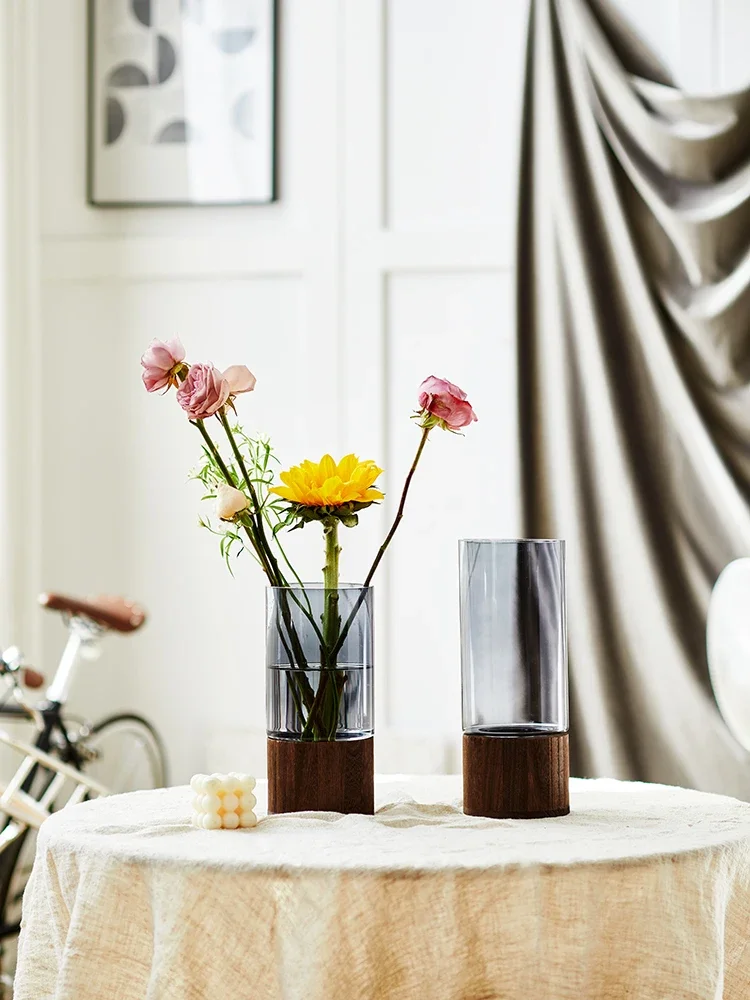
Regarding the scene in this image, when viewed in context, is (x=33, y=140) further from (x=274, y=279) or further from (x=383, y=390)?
(x=383, y=390)

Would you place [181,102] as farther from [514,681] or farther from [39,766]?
[514,681]

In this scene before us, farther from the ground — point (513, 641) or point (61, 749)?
point (513, 641)

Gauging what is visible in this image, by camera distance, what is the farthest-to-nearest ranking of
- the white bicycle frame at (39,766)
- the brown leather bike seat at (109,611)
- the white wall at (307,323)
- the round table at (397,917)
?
1. the white wall at (307,323)
2. the brown leather bike seat at (109,611)
3. the white bicycle frame at (39,766)
4. the round table at (397,917)

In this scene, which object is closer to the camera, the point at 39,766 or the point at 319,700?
the point at 319,700

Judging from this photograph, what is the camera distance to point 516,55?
3.27 m

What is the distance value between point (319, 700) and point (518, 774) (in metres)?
0.26

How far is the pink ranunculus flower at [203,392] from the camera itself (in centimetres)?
155

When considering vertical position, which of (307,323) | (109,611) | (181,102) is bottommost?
(109,611)

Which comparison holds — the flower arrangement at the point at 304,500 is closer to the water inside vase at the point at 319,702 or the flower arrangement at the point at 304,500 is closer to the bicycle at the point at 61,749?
the water inside vase at the point at 319,702

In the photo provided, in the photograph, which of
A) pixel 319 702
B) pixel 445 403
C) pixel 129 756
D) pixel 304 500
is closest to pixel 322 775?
pixel 319 702

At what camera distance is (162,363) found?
159 centimetres

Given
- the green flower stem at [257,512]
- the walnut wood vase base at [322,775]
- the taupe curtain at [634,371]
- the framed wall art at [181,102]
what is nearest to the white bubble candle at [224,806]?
the walnut wood vase base at [322,775]

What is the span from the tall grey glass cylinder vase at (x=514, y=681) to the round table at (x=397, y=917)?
0.46 ft

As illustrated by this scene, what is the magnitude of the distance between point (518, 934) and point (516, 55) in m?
2.55
